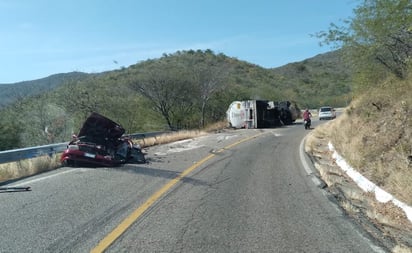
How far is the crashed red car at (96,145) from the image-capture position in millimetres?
12820

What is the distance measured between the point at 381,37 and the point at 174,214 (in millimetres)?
12177

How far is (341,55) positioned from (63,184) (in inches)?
585

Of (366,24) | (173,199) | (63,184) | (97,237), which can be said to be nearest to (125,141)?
(63,184)

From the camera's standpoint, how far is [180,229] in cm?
633

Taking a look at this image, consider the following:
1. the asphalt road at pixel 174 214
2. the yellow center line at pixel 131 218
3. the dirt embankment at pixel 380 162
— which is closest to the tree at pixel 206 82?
the dirt embankment at pixel 380 162

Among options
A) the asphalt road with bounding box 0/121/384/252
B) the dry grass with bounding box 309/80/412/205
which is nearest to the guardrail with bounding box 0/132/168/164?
the asphalt road with bounding box 0/121/384/252

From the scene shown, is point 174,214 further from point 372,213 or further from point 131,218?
point 372,213

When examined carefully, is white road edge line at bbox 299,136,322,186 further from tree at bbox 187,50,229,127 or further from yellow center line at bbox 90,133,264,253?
tree at bbox 187,50,229,127

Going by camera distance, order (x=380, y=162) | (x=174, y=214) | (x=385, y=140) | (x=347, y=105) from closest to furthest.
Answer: (x=174, y=214)
(x=380, y=162)
(x=385, y=140)
(x=347, y=105)

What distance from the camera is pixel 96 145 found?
42.2 feet

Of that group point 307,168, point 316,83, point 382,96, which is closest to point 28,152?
point 307,168

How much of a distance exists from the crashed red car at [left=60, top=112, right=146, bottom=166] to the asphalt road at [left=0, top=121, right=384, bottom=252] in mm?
960

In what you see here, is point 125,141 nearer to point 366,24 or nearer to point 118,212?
point 118,212

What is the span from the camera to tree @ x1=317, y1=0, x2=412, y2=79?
1426cm
